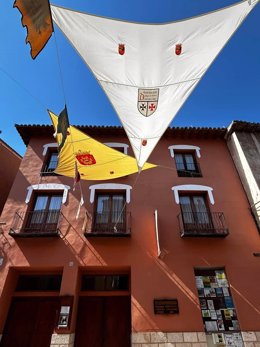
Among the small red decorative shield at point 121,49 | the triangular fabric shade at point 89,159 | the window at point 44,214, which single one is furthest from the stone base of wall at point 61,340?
the small red decorative shield at point 121,49

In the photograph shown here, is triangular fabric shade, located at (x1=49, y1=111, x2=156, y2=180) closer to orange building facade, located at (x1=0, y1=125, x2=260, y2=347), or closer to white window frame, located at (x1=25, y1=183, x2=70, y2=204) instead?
orange building facade, located at (x1=0, y1=125, x2=260, y2=347)

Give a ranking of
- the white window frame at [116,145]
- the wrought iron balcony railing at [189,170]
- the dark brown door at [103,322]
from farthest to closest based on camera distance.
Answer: the white window frame at [116,145], the wrought iron balcony railing at [189,170], the dark brown door at [103,322]

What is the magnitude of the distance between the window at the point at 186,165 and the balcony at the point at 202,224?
206cm

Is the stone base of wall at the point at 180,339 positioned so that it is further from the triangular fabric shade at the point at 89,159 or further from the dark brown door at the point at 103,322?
the triangular fabric shade at the point at 89,159

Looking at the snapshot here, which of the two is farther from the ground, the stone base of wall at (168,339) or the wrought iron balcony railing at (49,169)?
the wrought iron balcony railing at (49,169)

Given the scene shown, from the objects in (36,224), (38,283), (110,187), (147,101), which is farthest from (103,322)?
(147,101)

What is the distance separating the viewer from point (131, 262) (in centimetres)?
823

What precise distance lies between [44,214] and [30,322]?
395cm

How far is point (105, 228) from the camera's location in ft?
29.8

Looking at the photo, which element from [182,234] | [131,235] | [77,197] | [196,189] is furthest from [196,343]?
[77,197]

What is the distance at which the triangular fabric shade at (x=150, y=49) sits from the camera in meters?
4.55

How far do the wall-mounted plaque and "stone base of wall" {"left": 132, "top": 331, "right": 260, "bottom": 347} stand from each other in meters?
0.60

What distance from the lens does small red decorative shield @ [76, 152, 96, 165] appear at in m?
8.54

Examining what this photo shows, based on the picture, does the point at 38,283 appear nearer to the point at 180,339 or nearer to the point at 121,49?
the point at 180,339
